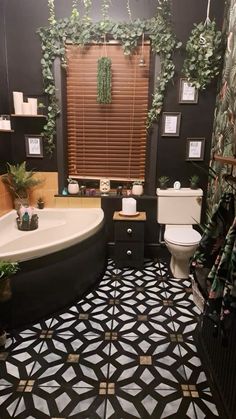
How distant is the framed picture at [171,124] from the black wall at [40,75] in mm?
47

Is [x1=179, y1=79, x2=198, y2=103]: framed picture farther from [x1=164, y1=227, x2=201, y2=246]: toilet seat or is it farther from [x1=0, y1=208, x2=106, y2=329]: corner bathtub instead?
[x1=0, y1=208, x2=106, y2=329]: corner bathtub

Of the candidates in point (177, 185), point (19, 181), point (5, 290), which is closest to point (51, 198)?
point (19, 181)

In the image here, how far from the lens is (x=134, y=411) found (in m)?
1.53

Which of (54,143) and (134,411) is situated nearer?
(134,411)

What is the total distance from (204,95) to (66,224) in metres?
2.07

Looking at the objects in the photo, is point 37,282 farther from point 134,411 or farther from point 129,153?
point 129,153

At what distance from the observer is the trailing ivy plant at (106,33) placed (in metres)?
2.87

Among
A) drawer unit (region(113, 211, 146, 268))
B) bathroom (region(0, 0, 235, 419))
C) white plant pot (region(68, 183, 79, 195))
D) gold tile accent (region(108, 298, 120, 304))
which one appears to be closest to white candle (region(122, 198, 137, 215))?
drawer unit (region(113, 211, 146, 268))

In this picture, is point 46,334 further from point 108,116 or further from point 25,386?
point 108,116

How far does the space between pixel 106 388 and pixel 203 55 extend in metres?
3.00

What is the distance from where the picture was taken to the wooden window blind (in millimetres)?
3088

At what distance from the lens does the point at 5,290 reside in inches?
76.7

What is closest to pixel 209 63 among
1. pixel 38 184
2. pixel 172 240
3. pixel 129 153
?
pixel 129 153

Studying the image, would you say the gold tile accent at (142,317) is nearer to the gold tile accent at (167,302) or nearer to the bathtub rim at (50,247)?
the gold tile accent at (167,302)
